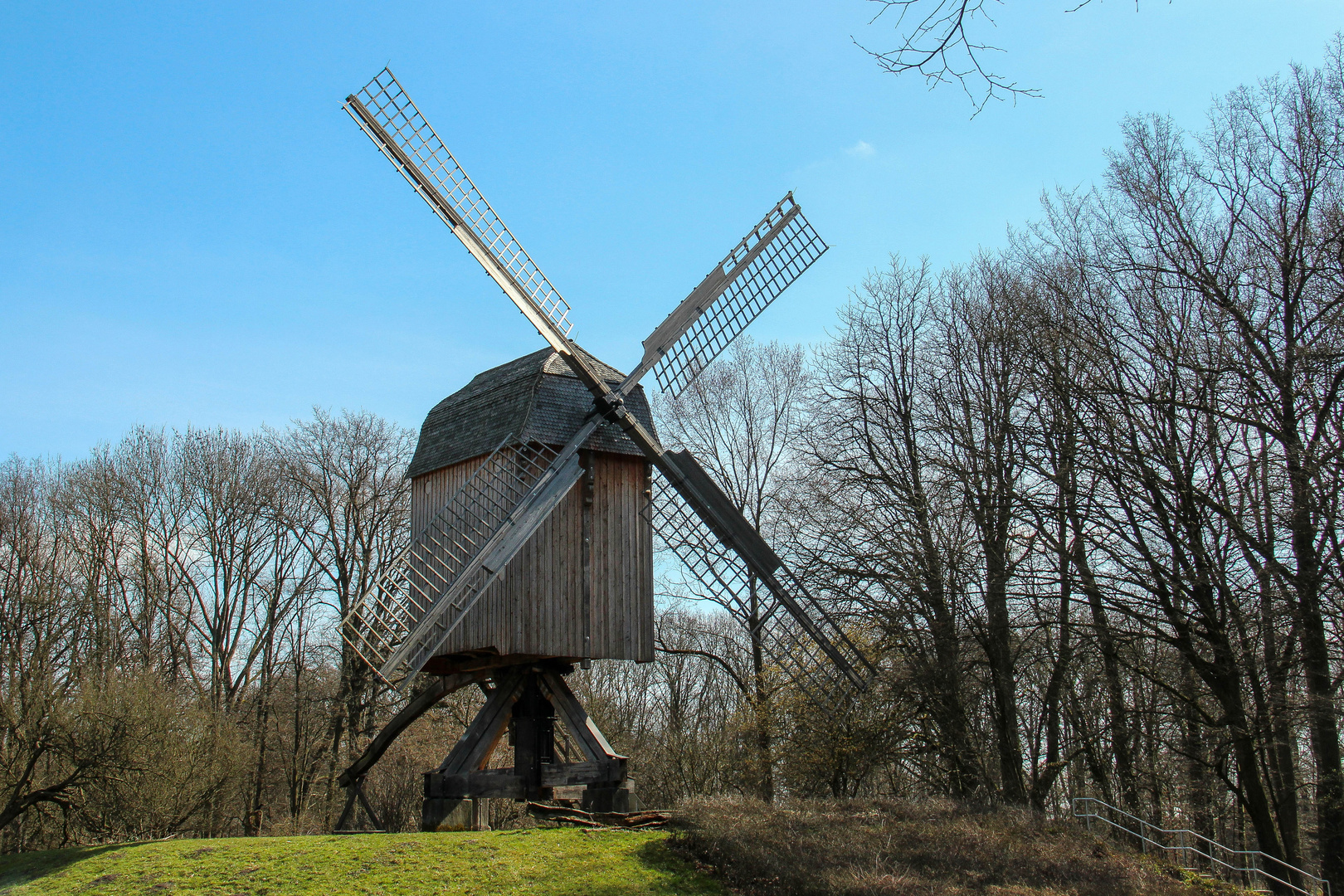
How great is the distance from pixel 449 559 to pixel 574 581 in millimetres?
1838

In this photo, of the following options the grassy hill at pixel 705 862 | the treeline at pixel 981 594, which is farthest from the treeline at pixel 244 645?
the grassy hill at pixel 705 862

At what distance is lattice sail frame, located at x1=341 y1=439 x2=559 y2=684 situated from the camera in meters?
12.2

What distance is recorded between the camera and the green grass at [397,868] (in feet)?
31.3

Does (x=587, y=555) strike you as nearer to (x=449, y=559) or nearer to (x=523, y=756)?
(x=449, y=559)

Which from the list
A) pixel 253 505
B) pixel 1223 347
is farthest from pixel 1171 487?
pixel 253 505

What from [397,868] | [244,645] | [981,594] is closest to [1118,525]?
[981,594]

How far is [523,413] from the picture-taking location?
14375 millimetres

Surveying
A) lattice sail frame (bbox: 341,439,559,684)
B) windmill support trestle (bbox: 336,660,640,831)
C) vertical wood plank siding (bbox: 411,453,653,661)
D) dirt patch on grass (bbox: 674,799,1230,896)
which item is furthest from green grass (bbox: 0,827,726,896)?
vertical wood plank siding (bbox: 411,453,653,661)

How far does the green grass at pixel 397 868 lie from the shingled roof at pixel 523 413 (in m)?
5.51

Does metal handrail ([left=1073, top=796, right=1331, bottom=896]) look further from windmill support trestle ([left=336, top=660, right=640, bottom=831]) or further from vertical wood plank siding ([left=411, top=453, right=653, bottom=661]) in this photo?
vertical wood plank siding ([left=411, top=453, right=653, bottom=661])

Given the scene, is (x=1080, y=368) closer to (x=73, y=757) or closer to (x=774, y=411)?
(x=774, y=411)

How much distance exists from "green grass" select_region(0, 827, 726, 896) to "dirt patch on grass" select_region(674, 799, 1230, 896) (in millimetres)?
526

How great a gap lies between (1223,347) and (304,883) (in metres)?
14.0

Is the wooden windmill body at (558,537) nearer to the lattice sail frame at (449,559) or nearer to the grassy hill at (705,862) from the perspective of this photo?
the lattice sail frame at (449,559)
